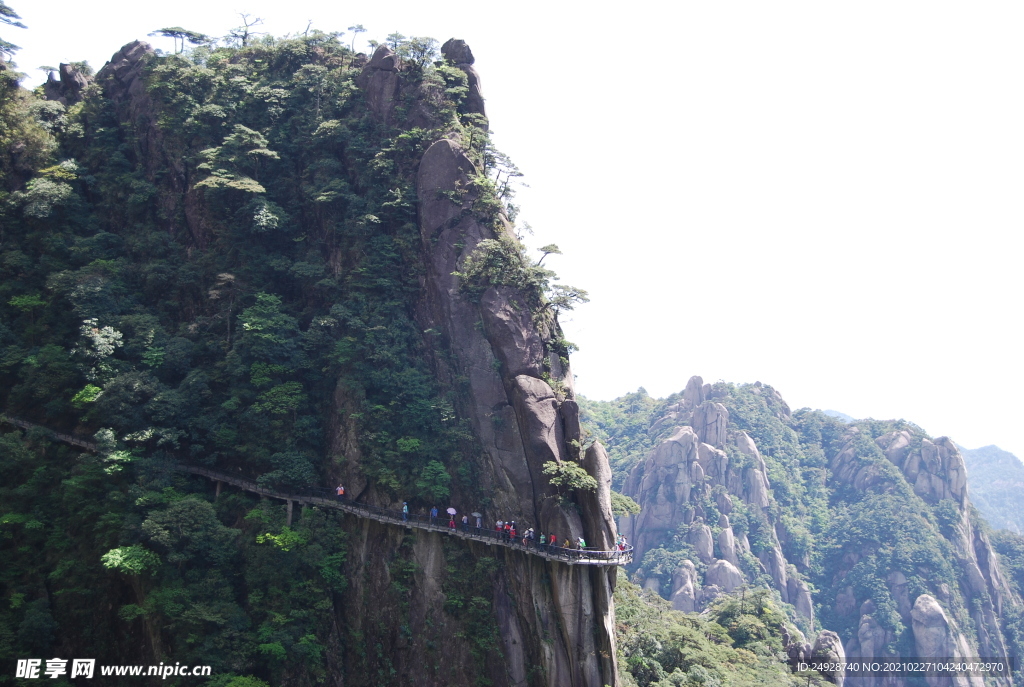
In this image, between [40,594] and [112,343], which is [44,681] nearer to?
[40,594]

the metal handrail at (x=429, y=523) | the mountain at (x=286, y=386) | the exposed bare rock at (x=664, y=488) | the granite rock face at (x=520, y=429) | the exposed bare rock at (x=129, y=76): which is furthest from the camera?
the exposed bare rock at (x=664, y=488)

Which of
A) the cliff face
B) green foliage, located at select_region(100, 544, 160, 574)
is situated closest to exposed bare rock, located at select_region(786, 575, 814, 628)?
the cliff face

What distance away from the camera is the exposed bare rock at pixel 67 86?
4581 cm

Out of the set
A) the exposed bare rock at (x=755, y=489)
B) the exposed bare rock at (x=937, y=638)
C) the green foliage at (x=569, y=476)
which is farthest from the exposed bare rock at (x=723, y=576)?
the green foliage at (x=569, y=476)

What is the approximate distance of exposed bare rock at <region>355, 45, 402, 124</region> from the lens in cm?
4084

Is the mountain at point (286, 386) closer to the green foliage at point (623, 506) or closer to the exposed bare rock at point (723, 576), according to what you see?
the green foliage at point (623, 506)

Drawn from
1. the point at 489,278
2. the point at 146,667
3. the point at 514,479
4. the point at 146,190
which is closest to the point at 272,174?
the point at 146,190

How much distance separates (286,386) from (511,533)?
1265 cm

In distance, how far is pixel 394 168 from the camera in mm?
38844

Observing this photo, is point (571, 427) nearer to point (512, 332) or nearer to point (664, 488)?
point (512, 332)

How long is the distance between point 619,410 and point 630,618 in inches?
3957

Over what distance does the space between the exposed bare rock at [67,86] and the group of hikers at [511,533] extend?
31992 millimetres

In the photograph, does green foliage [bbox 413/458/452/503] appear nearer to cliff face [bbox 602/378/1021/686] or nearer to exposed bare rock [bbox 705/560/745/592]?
cliff face [bbox 602/378/1021/686]

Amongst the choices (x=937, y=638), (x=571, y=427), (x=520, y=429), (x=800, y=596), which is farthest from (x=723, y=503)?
(x=520, y=429)
